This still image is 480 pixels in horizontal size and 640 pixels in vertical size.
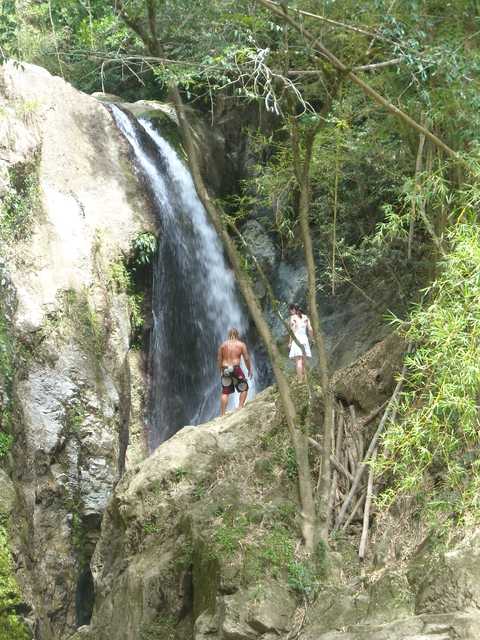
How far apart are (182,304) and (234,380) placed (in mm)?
4365

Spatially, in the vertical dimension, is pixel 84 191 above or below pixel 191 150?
above

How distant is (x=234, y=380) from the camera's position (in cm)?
1032

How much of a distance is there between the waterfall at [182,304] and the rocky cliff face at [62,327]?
1.93 feet

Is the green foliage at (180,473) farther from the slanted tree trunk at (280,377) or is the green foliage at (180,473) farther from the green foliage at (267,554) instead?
the slanted tree trunk at (280,377)

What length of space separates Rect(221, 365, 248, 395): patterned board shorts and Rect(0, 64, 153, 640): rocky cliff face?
219 cm

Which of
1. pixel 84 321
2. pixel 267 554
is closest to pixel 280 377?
pixel 267 554

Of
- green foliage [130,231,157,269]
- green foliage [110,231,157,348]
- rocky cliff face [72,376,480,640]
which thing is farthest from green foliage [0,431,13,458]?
green foliage [130,231,157,269]

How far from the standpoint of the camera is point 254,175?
17016 mm

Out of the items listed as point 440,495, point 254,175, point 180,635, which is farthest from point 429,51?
point 254,175

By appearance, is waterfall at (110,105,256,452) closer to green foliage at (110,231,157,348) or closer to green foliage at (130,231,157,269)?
green foliage at (110,231,157,348)

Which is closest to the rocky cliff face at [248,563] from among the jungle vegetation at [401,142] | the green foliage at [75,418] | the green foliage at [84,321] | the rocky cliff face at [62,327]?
the jungle vegetation at [401,142]

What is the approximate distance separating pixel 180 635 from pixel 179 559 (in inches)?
26.3

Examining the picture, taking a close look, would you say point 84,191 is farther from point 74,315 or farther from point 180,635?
point 180,635

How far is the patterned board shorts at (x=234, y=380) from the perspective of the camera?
1028 centimetres
